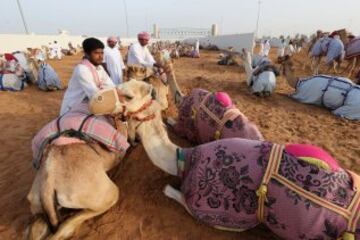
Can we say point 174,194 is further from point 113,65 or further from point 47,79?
point 47,79

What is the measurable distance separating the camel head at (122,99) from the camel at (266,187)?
8 centimetres

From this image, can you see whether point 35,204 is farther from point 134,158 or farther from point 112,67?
point 112,67

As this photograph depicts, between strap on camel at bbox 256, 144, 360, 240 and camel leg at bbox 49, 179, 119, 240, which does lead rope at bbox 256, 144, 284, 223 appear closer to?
strap on camel at bbox 256, 144, 360, 240

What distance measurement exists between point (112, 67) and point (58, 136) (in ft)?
14.4

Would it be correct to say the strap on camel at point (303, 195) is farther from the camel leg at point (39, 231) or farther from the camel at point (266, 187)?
the camel leg at point (39, 231)

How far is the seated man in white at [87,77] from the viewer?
355 cm

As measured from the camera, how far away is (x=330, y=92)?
267 inches

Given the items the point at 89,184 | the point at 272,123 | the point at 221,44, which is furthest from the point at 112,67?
the point at 221,44

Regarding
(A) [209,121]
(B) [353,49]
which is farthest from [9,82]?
(B) [353,49]

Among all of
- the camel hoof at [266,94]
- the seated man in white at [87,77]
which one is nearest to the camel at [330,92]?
the camel hoof at [266,94]

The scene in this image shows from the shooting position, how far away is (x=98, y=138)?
112 inches

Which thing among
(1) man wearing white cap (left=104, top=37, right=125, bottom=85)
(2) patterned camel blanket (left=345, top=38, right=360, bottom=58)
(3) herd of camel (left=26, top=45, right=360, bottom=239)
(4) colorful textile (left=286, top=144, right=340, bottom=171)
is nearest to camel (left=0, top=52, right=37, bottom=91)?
(1) man wearing white cap (left=104, top=37, right=125, bottom=85)

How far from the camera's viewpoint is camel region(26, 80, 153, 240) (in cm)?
232

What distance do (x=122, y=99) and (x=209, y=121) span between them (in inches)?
55.0
